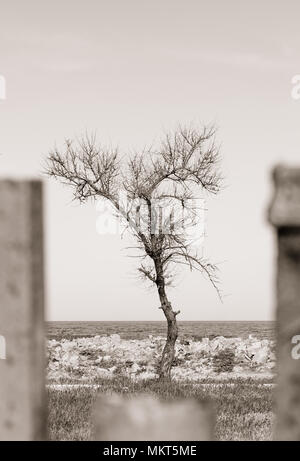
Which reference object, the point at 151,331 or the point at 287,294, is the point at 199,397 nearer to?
the point at 287,294

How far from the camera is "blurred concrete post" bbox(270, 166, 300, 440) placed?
54.7 inches

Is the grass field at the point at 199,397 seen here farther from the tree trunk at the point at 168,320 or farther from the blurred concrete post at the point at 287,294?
the blurred concrete post at the point at 287,294

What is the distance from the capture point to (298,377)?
1.43m

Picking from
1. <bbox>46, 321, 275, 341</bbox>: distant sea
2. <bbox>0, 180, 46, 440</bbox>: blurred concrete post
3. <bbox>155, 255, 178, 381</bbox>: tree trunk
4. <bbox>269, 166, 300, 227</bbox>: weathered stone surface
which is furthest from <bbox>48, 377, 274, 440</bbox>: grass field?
<bbox>46, 321, 275, 341</bbox>: distant sea

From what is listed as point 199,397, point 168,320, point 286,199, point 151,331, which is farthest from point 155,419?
point 151,331

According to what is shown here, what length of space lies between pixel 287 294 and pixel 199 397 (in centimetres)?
523

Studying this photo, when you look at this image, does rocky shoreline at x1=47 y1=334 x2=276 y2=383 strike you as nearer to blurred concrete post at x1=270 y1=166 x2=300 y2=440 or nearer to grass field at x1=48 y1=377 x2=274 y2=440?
grass field at x1=48 y1=377 x2=274 y2=440

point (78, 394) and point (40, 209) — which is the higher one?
point (40, 209)

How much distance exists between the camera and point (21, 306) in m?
1.53

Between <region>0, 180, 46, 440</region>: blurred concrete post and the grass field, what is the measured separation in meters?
4.02

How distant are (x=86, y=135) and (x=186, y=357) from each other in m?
8.05

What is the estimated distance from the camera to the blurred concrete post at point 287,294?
1.39 meters

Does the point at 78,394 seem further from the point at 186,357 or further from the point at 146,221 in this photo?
the point at 186,357
